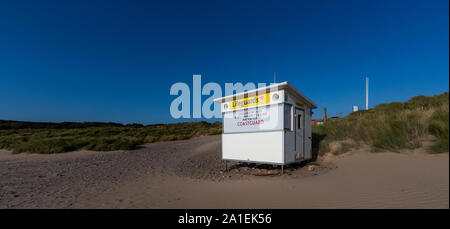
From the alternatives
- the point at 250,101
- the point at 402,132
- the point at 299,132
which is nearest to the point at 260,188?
the point at 299,132

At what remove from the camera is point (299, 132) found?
7098 mm

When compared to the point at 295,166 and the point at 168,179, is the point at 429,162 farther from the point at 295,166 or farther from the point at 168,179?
the point at 168,179

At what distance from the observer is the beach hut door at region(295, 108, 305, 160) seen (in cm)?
691

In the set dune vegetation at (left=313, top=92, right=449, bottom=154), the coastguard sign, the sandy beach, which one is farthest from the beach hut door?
dune vegetation at (left=313, top=92, right=449, bottom=154)

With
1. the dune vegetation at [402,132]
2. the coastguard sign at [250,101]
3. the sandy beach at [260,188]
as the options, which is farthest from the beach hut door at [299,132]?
the dune vegetation at [402,132]

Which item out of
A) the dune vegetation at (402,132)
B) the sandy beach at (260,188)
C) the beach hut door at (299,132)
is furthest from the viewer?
the beach hut door at (299,132)

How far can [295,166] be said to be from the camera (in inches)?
292

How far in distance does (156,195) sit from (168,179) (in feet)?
5.93

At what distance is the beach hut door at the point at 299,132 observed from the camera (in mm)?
6910

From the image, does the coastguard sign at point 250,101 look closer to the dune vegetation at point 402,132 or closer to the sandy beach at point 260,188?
the sandy beach at point 260,188

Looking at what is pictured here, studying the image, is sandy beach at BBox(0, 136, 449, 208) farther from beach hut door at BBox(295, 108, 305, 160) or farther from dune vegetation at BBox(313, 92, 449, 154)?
beach hut door at BBox(295, 108, 305, 160)
